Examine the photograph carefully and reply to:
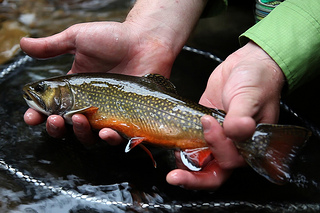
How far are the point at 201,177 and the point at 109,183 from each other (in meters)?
0.70

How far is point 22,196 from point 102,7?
10.5 ft

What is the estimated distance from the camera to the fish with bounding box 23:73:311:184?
2.02m

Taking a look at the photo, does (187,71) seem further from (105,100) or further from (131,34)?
(105,100)

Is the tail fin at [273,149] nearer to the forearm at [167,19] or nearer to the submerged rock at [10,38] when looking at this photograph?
the forearm at [167,19]

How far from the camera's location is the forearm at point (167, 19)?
10.7ft

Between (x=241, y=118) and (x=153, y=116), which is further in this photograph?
(x=153, y=116)

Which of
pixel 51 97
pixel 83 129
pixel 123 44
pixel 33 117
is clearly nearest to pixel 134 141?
pixel 83 129

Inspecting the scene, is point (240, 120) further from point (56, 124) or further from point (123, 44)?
point (123, 44)

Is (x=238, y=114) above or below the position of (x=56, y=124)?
above

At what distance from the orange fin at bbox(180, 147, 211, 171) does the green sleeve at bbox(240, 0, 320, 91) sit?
32.6 inches

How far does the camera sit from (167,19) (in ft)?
11.1

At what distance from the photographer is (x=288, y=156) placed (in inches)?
79.5

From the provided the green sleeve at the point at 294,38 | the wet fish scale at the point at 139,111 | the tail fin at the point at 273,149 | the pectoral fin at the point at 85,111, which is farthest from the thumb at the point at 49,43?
the tail fin at the point at 273,149

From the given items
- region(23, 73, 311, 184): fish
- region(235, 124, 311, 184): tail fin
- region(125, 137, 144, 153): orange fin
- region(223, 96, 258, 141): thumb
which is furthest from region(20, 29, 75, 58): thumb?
region(235, 124, 311, 184): tail fin
